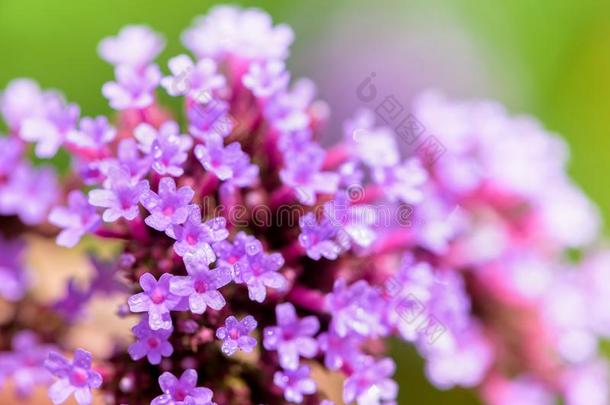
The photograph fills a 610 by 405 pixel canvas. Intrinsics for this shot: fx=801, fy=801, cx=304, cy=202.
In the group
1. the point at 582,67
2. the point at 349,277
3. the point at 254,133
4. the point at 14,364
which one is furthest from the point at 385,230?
the point at 582,67

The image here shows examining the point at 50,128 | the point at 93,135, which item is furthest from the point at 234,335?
the point at 50,128

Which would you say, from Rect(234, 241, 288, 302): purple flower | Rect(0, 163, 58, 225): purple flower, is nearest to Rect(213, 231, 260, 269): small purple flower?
Rect(234, 241, 288, 302): purple flower

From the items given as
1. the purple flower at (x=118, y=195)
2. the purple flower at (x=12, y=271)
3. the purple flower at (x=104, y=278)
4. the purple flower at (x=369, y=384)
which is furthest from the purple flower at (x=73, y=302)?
the purple flower at (x=369, y=384)

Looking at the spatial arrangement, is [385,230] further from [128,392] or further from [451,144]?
[128,392]

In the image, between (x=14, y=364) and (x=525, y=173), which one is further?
(x=525, y=173)

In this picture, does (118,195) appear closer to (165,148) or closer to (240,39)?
(165,148)

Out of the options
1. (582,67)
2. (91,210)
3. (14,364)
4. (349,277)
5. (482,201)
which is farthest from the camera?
(582,67)

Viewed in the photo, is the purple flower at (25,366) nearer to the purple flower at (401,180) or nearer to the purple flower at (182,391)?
the purple flower at (182,391)
